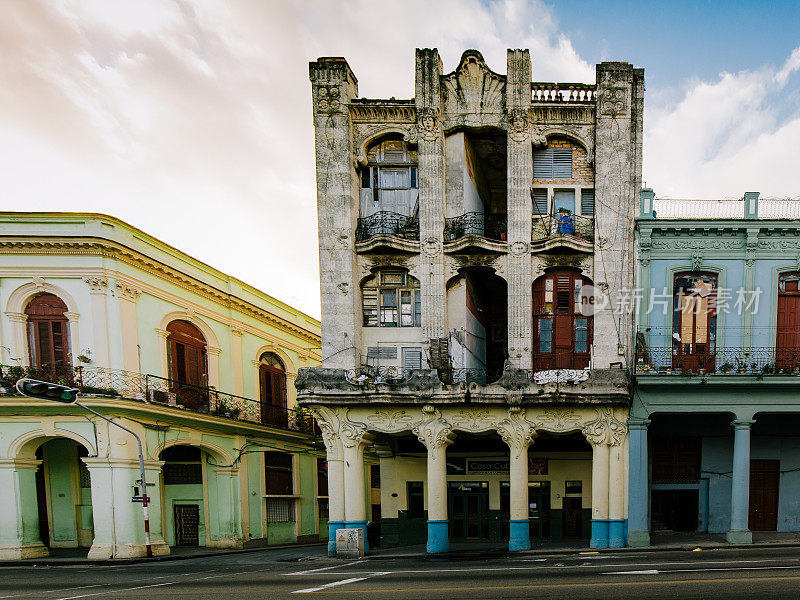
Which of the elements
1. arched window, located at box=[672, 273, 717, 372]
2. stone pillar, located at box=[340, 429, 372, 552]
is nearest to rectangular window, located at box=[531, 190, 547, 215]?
arched window, located at box=[672, 273, 717, 372]

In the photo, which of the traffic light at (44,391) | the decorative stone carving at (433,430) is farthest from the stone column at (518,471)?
the traffic light at (44,391)

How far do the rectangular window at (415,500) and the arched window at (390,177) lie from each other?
37.6ft

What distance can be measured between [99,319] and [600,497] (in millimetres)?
19044

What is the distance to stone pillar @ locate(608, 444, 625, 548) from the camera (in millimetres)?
16891

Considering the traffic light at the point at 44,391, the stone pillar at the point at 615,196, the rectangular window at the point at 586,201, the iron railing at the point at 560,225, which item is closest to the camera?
the traffic light at the point at 44,391

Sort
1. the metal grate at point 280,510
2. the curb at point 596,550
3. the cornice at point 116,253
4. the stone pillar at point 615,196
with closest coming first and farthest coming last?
1. the curb at point 596,550
2. the stone pillar at point 615,196
3. the cornice at point 116,253
4. the metal grate at point 280,510

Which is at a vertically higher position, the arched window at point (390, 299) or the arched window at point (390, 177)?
the arched window at point (390, 177)

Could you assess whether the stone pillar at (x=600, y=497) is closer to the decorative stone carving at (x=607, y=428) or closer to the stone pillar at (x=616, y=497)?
the stone pillar at (x=616, y=497)

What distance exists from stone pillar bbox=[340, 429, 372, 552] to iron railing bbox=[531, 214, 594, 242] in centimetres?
971

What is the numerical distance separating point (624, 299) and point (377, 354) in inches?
359

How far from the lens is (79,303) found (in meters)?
18.3

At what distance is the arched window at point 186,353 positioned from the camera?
2100cm

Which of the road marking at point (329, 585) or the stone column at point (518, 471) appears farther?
the stone column at point (518, 471)

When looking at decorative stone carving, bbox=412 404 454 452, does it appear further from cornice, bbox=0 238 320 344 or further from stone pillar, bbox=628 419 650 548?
cornice, bbox=0 238 320 344
